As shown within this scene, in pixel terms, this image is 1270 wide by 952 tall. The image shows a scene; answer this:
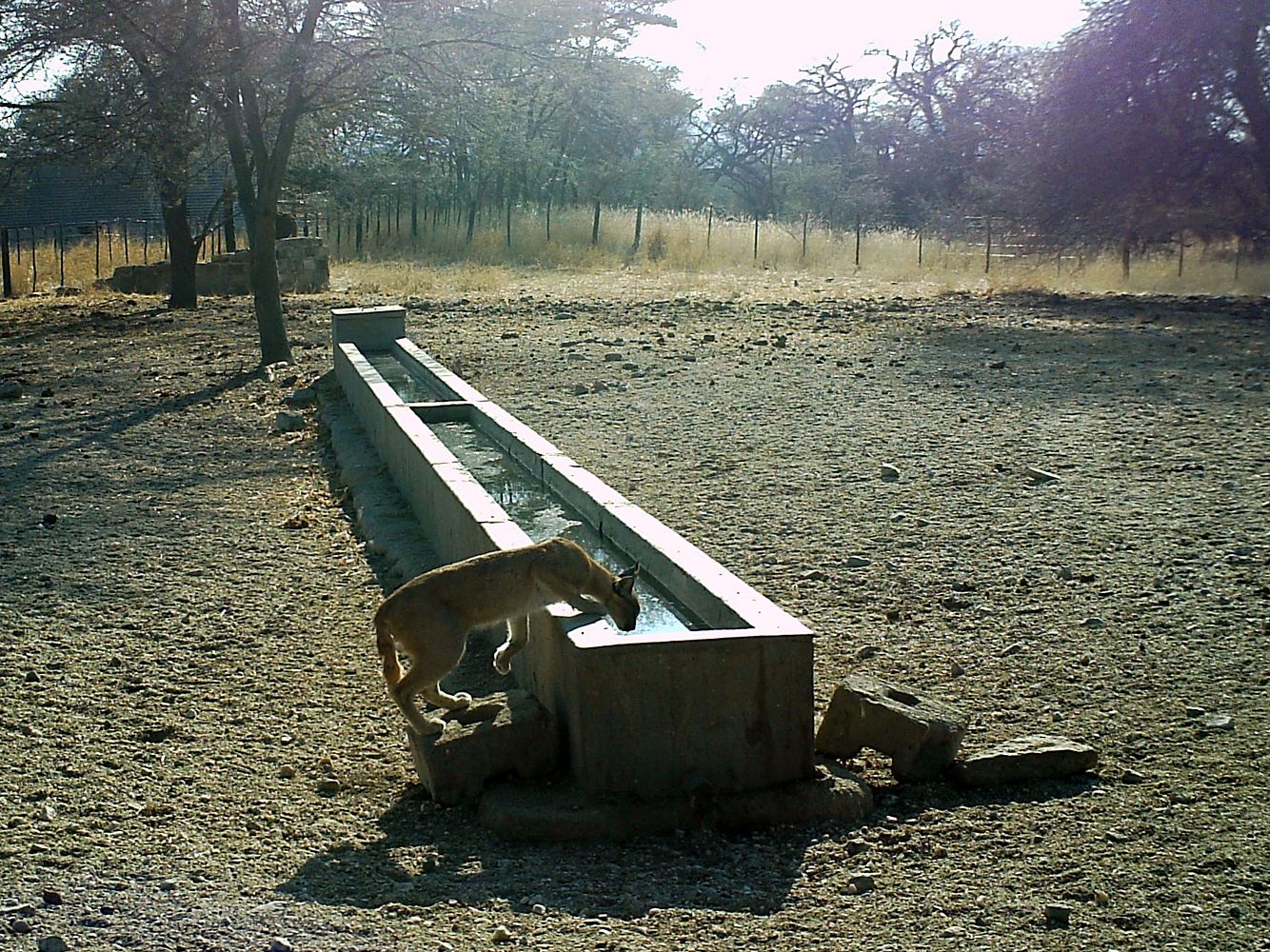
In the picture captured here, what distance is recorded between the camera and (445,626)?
5219 millimetres

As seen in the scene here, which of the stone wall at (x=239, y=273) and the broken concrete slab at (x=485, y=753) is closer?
the broken concrete slab at (x=485, y=753)

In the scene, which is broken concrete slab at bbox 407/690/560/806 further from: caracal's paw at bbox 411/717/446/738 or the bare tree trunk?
the bare tree trunk

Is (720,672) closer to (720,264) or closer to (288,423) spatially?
(288,423)

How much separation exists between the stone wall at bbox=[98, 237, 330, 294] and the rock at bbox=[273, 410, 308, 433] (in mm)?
15519

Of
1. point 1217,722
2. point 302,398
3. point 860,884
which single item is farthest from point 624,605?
point 302,398

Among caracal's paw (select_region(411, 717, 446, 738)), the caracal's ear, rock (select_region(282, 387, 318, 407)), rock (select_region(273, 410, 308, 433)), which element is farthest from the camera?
rock (select_region(282, 387, 318, 407))

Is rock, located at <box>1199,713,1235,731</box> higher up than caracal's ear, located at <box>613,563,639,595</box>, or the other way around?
caracal's ear, located at <box>613,563,639,595</box>

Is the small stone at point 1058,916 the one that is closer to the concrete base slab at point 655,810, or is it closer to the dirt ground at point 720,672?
the dirt ground at point 720,672

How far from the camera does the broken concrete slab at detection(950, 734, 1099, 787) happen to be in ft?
16.7

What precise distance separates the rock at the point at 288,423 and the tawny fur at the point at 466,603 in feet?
27.9

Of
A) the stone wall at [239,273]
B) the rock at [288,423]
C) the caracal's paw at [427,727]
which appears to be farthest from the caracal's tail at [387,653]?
the stone wall at [239,273]

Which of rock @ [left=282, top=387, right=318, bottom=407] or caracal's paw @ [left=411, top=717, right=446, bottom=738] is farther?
rock @ [left=282, top=387, right=318, bottom=407]

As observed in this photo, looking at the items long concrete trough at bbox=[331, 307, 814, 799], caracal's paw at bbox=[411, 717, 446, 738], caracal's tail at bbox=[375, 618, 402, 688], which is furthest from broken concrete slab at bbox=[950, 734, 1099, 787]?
caracal's tail at bbox=[375, 618, 402, 688]

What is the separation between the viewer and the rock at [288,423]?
532 inches
